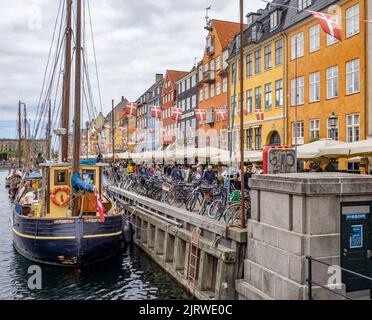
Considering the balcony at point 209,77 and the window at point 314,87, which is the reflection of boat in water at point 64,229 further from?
the balcony at point 209,77

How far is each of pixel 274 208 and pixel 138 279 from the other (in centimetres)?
740

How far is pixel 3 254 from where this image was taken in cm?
1855

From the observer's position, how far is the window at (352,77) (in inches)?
1007

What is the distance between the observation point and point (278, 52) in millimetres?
33688

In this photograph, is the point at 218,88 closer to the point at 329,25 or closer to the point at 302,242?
the point at 329,25

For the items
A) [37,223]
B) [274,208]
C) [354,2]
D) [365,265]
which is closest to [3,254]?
[37,223]

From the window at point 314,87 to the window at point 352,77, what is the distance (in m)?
2.93

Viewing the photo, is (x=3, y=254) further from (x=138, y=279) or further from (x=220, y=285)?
(x=220, y=285)

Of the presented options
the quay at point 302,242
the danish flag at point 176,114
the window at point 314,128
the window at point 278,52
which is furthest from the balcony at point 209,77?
the quay at point 302,242

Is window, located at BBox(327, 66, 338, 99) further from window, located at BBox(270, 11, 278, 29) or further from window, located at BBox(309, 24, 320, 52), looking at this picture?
window, located at BBox(270, 11, 278, 29)

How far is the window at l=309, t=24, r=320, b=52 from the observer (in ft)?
95.2

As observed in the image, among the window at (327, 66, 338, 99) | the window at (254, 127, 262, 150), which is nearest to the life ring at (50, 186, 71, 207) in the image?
the window at (327, 66, 338, 99)

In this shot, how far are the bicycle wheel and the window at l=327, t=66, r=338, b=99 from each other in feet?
53.9

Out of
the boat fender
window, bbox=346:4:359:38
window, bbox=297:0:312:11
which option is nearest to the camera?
the boat fender
